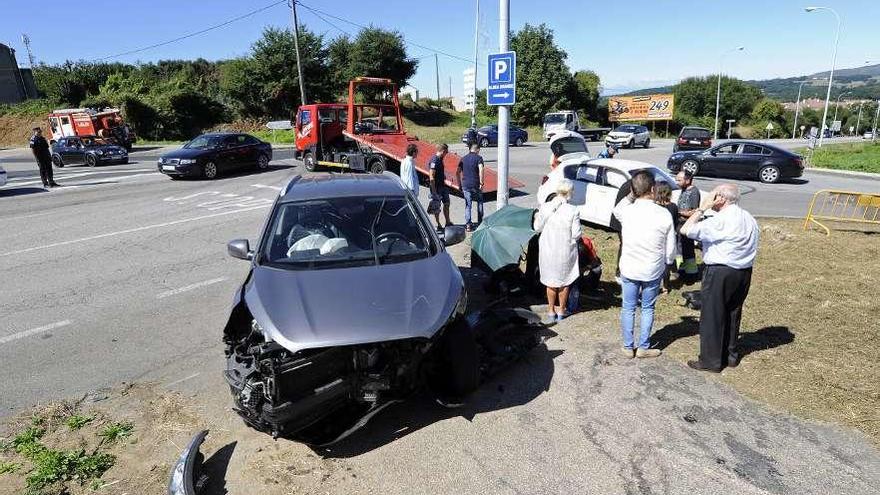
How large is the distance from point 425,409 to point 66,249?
8385 millimetres

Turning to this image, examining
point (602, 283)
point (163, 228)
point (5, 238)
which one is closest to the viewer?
point (602, 283)

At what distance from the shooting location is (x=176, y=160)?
56.9ft

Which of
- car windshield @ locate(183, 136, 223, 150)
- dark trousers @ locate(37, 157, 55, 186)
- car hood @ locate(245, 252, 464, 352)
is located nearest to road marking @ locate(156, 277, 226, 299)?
car hood @ locate(245, 252, 464, 352)

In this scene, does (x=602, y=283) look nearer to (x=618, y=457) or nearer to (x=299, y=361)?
(x=618, y=457)

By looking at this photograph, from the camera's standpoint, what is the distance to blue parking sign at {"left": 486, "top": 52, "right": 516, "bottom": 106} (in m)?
8.46

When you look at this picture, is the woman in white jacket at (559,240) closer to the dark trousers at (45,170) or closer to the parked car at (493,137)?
the dark trousers at (45,170)

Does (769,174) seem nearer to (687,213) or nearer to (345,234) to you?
(687,213)

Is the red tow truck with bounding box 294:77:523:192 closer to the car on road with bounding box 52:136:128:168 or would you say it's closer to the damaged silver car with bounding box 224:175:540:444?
the damaged silver car with bounding box 224:175:540:444

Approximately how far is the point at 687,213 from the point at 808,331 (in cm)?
224

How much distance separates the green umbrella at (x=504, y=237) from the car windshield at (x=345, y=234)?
1.55 metres

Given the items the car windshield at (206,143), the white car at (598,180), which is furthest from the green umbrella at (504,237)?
the car windshield at (206,143)

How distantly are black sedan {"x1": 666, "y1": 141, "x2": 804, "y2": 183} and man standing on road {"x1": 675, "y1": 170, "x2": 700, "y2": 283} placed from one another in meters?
10.0

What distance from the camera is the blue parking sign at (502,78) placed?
8461 millimetres

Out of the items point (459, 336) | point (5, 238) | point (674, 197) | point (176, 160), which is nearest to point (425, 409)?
point (459, 336)
